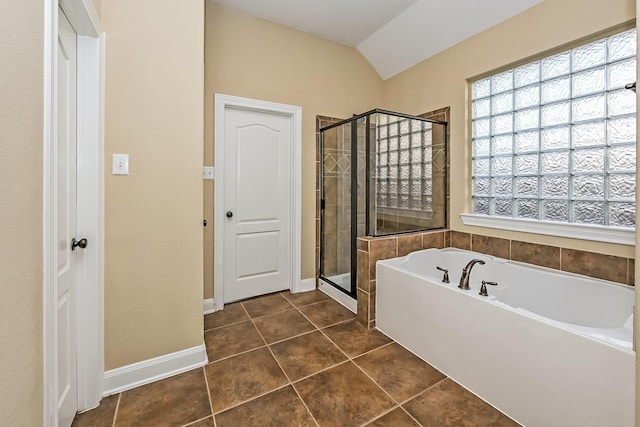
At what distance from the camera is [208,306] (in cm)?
252

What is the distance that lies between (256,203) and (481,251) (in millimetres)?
2172

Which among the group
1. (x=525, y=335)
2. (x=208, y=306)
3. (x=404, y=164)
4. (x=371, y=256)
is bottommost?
(x=208, y=306)

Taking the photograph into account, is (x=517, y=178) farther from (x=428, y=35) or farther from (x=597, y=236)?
(x=428, y=35)

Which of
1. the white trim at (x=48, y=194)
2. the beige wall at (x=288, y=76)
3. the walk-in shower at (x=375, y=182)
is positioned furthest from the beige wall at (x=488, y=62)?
the white trim at (x=48, y=194)

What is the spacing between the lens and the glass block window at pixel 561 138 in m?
1.74

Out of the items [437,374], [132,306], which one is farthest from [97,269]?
[437,374]

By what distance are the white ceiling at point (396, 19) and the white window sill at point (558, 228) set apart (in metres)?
1.63

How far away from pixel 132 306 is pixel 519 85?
3.16 metres

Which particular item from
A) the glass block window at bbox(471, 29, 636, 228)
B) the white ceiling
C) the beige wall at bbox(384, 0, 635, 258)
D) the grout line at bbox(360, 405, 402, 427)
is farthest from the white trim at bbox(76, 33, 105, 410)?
the glass block window at bbox(471, 29, 636, 228)

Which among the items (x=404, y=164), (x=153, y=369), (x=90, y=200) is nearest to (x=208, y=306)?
(x=153, y=369)

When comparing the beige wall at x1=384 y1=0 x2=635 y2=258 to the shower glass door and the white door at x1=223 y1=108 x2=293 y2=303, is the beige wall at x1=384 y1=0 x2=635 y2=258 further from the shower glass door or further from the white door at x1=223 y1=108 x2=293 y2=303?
the white door at x1=223 y1=108 x2=293 y2=303

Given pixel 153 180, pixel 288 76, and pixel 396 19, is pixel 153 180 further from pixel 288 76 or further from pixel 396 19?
pixel 396 19

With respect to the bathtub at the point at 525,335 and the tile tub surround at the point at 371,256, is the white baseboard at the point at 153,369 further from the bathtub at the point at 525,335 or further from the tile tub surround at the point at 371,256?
the bathtub at the point at 525,335

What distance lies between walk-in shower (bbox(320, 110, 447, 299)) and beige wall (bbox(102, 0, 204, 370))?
4.74 feet
